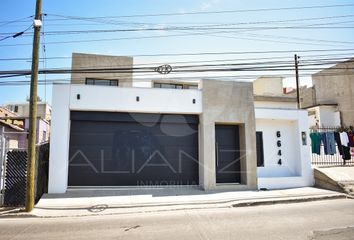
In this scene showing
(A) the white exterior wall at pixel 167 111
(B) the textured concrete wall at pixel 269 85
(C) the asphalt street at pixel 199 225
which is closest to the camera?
(C) the asphalt street at pixel 199 225

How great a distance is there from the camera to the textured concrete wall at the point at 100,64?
18500mm

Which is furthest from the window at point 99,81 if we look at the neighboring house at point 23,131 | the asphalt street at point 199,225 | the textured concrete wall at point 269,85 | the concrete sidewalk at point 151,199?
the textured concrete wall at point 269,85

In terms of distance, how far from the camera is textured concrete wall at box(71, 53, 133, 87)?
18500 mm

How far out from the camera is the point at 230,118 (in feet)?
42.1

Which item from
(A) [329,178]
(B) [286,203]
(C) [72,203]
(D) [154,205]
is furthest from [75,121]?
(A) [329,178]

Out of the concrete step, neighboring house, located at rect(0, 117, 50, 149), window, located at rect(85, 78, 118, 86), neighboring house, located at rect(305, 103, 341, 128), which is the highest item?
window, located at rect(85, 78, 118, 86)

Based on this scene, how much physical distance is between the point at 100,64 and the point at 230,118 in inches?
447

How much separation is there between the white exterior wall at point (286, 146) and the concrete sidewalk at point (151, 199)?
1332 millimetres

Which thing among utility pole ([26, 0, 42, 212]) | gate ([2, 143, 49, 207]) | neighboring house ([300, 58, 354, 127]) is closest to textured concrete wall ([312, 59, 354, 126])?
neighboring house ([300, 58, 354, 127])

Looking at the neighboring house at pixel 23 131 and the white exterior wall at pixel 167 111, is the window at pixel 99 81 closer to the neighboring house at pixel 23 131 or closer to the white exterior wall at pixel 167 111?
the neighboring house at pixel 23 131

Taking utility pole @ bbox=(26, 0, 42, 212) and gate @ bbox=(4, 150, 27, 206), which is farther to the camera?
gate @ bbox=(4, 150, 27, 206)

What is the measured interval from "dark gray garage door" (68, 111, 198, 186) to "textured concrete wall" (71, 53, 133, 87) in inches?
286

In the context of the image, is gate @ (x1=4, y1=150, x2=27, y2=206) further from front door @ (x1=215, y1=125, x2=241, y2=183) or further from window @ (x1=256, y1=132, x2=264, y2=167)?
window @ (x1=256, y1=132, x2=264, y2=167)

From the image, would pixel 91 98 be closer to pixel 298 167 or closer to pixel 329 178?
pixel 298 167
